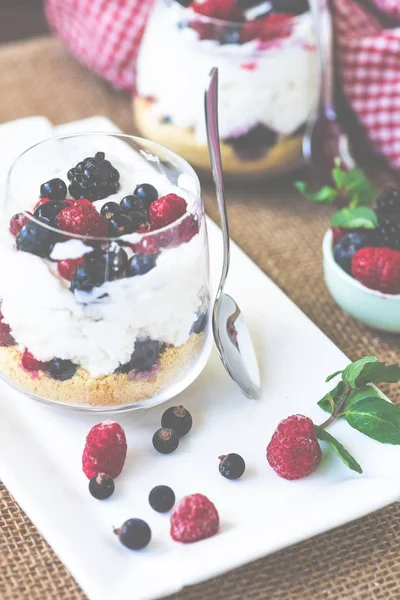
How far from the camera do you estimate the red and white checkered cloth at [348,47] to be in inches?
64.3

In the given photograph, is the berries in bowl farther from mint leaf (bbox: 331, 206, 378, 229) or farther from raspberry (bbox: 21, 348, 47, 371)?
raspberry (bbox: 21, 348, 47, 371)

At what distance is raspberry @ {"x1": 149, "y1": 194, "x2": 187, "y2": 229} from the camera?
38.8 inches

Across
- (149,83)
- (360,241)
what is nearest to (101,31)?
(149,83)

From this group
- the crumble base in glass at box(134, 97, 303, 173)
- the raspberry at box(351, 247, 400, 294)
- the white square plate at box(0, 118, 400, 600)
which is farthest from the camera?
the crumble base in glass at box(134, 97, 303, 173)

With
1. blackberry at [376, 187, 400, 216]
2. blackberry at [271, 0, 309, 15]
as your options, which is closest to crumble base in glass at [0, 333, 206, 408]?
blackberry at [376, 187, 400, 216]

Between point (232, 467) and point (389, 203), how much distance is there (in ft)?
1.80

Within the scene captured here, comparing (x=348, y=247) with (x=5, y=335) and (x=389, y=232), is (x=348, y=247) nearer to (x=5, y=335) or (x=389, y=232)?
(x=389, y=232)

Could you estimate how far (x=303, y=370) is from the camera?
117cm

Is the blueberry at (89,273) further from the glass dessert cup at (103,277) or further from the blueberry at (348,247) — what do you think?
the blueberry at (348,247)

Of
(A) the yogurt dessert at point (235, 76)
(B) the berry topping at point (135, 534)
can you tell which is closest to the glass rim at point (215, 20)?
(A) the yogurt dessert at point (235, 76)

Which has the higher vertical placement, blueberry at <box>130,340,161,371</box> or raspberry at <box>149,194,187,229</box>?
raspberry at <box>149,194,187,229</box>

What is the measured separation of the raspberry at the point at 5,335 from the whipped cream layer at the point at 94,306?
1 centimetres

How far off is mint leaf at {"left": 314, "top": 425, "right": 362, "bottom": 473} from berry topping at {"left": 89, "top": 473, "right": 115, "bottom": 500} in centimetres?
27

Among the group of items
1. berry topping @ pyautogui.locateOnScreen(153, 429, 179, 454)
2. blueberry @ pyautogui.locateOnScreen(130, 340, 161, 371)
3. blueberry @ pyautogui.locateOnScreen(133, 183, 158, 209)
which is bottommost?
berry topping @ pyautogui.locateOnScreen(153, 429, 179, 454)
